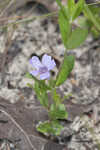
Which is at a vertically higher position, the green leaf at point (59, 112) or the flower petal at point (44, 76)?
the flower petal at point (44, 76)


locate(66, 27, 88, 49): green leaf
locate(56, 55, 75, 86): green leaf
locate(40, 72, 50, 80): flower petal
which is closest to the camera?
locate(40, 72, 50, 80): flower petal

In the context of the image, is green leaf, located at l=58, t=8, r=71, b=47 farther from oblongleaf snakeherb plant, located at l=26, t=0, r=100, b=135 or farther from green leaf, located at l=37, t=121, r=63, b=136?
green leaf, located at l=37, t=121, r=63, b=136

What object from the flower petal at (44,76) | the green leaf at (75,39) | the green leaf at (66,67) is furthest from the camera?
the green leaf at (75,39)

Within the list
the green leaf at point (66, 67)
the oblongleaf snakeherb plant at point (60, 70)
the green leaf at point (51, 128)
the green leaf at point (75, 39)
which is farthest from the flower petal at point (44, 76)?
the green leaf at point (51, 128)

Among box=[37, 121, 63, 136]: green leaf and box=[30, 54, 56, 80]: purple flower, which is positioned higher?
box=[30, 54, 56, 80]: purple flower

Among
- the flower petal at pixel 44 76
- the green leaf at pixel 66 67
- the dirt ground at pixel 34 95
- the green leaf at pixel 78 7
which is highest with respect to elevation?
the green leaf at pixel 78 7

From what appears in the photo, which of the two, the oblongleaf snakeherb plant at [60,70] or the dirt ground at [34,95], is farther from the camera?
the dirt ground at [34,95]

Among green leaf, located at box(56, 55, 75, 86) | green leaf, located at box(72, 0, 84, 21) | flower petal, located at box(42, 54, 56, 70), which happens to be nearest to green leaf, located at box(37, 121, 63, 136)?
green leaf, located at box(56, 55, 75, 86)

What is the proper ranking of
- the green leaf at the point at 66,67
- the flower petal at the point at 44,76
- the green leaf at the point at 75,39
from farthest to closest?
1. the green leaf at the point at 75,39
2. the green leaf at the point at 66,67
3. the flower petal at the point at 44,76

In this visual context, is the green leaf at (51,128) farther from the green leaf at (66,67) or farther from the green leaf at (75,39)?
the green leaf at (75,39)
